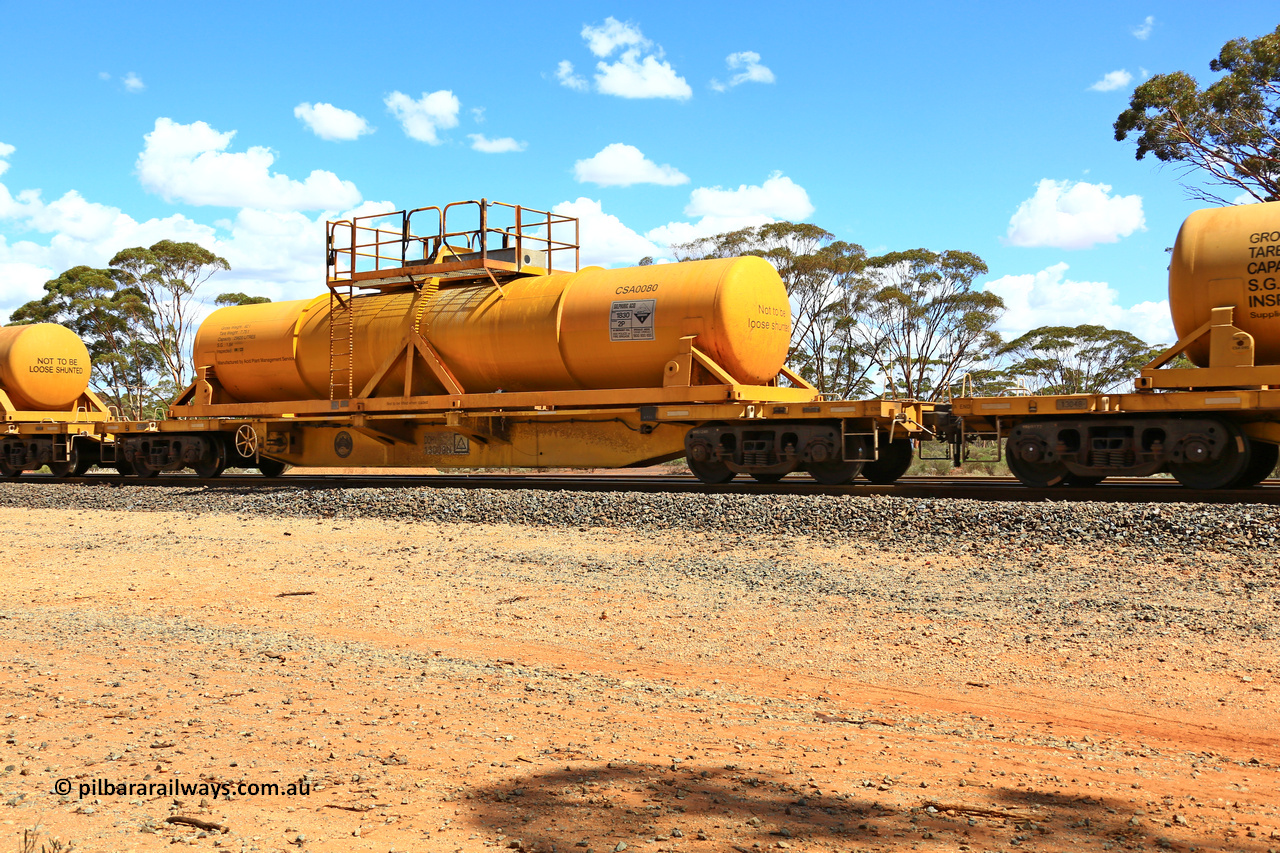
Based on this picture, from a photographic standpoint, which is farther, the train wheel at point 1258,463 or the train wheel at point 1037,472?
the train wheel at point 1037,472

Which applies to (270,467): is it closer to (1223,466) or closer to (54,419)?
(54,419)

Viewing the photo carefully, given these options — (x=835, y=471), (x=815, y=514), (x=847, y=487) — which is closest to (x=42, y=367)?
(x=835, y=471)

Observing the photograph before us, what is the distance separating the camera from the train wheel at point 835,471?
14242 mm

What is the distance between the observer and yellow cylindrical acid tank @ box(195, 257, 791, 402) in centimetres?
1497

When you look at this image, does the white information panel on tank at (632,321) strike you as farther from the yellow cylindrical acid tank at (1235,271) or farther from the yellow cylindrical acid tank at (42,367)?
the yellow cylindrical acid tank at (42,367)

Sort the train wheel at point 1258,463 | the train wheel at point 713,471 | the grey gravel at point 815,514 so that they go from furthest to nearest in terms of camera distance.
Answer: the train wheel at point 713,471 < the train wheel at point 1258,463 < the grey gravel at point 815,514

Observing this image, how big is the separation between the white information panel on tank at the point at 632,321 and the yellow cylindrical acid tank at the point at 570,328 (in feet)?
0.05

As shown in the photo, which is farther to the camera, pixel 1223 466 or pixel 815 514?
pixel 1223 466

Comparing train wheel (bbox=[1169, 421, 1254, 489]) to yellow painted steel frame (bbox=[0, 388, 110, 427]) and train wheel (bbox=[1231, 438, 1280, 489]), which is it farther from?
yellow painted steel frame (bbox=[0, 388, 110, 427])

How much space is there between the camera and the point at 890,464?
1548 centimetres

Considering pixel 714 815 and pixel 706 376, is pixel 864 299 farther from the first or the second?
pixel 714 815

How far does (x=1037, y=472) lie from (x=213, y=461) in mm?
15467

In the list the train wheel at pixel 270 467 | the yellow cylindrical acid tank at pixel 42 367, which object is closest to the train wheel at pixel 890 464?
the train wheel at pixel 270 467

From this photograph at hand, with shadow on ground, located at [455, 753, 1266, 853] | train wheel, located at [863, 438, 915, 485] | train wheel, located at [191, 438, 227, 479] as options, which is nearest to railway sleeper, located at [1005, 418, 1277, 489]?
train wheel, located at [863, 438, 915, 485]
